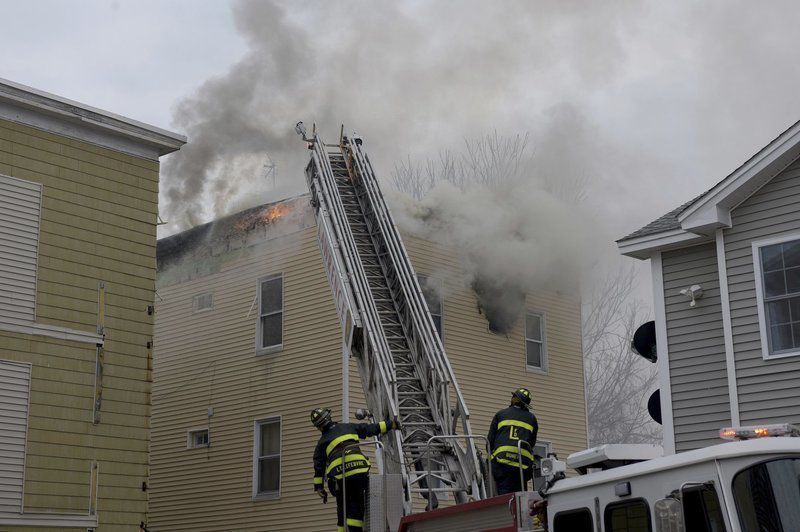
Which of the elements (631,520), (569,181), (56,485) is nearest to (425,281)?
(569,181)

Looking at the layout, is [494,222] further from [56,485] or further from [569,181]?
[56,485]

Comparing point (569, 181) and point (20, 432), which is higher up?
point (569, 181)

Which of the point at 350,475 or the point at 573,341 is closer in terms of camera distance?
the point at 350,475

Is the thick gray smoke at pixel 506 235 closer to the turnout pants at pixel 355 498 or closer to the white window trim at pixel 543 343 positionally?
the white window trim at pixel 543 343

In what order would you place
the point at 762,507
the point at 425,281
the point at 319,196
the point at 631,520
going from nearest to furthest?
the point at 762,507 → the point at 631,520 → the point at 319,196 → the point at 425,281

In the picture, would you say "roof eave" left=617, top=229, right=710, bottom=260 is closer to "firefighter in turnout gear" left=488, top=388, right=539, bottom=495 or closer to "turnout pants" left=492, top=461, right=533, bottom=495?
"firefighter in turnout gear" left=488, top=388, right=539, bottom=495

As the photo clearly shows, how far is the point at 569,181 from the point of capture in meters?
23.6

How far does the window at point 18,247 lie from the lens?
43.9 ft

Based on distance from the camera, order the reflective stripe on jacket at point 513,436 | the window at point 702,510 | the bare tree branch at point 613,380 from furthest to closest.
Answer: the bare tree branch at point 613,380 → the reflective stripe on jacket at point 513,436 → the window at point 702,510

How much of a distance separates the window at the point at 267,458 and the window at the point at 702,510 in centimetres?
1373

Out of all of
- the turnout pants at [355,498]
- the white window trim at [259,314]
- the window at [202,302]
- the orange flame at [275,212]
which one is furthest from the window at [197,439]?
the turnout pants at [355,498]

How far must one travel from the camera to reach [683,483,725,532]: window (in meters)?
5.76

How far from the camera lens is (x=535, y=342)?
21.5 metres

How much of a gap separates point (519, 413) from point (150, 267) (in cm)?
663
